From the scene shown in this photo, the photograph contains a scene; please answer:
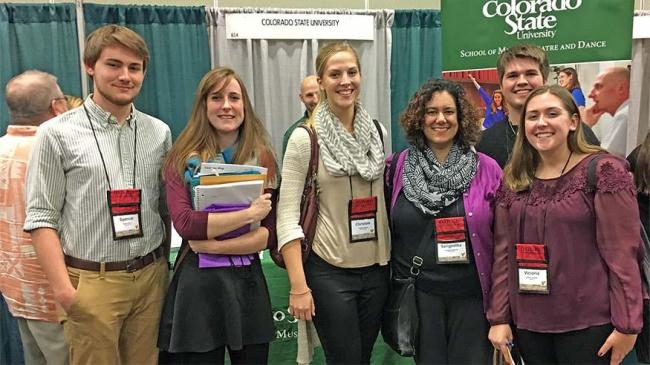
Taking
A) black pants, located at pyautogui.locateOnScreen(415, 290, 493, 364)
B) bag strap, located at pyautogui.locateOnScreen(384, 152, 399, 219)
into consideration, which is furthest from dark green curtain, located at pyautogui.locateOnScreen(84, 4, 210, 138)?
black pants, located at pyautogui.locateOnScreen(415, 290, 493, 364)

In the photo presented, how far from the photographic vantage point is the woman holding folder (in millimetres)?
1813

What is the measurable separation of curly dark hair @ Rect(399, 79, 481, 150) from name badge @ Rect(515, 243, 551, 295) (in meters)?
0.45

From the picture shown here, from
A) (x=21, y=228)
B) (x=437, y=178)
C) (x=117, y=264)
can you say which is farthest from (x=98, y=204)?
(x=437, y=178)

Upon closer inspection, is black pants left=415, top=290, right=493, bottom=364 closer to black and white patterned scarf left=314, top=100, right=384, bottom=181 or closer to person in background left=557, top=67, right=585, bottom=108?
black and white patterned scarf left=314, top=100, right=384, bottom=181

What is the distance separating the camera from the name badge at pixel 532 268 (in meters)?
1.73

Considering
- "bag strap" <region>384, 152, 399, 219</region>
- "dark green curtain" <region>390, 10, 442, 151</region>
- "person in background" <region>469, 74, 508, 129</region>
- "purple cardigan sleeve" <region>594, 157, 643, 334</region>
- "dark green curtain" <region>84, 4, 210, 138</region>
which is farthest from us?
"dark green curtain" <region>390, 10, 442, 151</region>

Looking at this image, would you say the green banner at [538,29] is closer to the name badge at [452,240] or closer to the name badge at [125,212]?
the name badge at [452,240]

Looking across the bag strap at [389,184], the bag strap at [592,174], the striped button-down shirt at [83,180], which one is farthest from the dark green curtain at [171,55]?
the bag strap at [592,174]

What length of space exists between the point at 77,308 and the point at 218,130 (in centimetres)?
78

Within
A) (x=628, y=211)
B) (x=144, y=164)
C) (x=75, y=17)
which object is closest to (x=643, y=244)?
(x=628, y=211)

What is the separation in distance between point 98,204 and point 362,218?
937mm

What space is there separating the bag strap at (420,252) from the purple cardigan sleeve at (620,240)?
547 millimetres

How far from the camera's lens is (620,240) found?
5.39 ft

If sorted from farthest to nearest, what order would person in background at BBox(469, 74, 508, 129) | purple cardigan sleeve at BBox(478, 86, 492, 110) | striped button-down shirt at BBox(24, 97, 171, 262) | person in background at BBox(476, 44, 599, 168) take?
1. person in background at BBox(469, 74, 508, 129)
2. purple cardigan sleeve at BBox(478, 86, 492, 110)
3. person in background at BBox(476, 44, 599, 168)
4. striped button-down shirt at BBox(24, 97, 171, 262)
